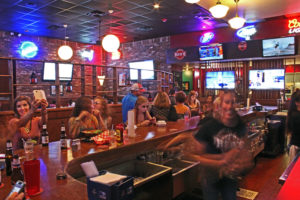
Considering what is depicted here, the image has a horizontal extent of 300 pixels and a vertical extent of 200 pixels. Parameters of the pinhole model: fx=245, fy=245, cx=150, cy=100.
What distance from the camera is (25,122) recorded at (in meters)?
2.80

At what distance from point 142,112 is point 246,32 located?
5.80m

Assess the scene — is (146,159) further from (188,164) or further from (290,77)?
(290,77)

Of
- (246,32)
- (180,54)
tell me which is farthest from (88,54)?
(246,32)

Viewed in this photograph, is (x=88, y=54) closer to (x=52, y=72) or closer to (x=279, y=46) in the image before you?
(x=52, y=72)

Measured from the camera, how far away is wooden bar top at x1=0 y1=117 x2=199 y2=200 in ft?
5.06

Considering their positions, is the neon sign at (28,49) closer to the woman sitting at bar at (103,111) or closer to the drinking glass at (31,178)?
the woman sitting at bar at (103,111)

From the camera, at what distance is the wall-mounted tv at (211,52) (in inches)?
329

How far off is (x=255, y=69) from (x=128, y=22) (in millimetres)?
4673

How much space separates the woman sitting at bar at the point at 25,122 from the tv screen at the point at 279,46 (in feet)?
22.5

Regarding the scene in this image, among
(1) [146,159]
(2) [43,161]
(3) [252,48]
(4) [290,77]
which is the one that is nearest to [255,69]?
(3) [252,48]

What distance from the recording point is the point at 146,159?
324cm

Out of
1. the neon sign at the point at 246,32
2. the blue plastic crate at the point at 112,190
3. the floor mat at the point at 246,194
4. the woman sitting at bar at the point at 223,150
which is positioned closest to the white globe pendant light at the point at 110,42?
the neon sign at the point at 246,32

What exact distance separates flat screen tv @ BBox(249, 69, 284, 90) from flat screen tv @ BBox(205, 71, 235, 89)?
27.5 inches

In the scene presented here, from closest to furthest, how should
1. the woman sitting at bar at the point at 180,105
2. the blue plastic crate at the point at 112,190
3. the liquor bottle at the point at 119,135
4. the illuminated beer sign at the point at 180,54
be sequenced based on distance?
the blue plastic crate at the point at 112,190 < the liquor bottle at the point at 119,135 < the woman sitting at bar at the point at 180,105 < the illuminated beer sign at the point at 180,54
